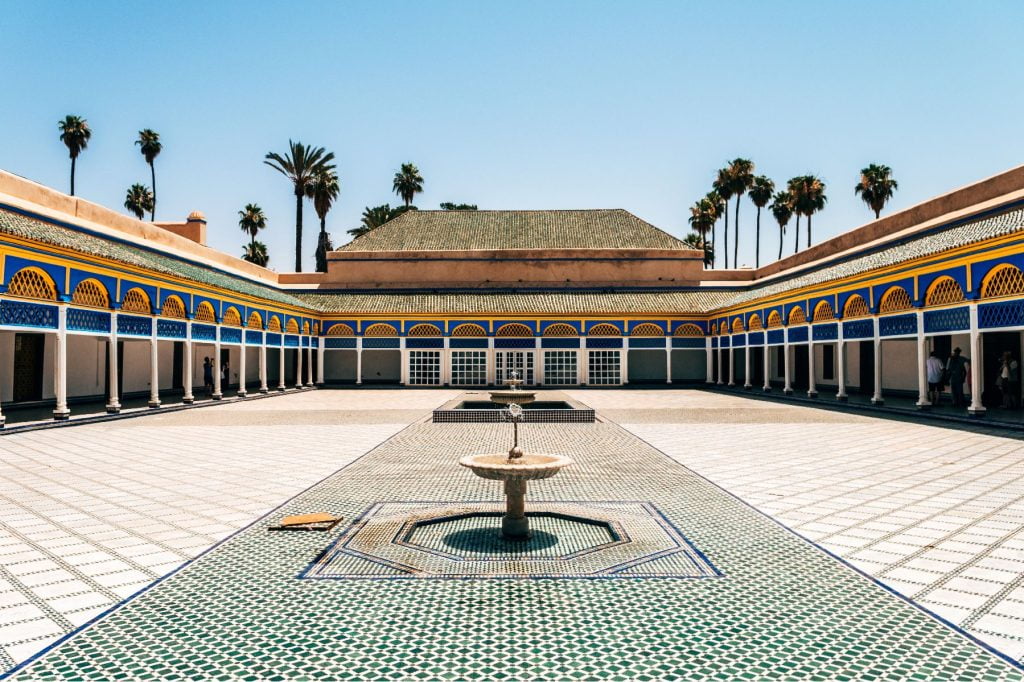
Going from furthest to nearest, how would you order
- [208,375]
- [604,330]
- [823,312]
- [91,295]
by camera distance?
[604,330]
[208,375]
[823,312]
[91,295]

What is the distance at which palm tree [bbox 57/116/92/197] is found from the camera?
50.5 metres

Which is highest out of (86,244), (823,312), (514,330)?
(86,244)

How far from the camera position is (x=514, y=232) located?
42438 mm

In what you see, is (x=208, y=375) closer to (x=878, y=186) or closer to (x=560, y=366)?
(x=560, y=366)

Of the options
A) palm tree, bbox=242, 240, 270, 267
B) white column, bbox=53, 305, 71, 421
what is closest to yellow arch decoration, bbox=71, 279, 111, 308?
white column, bbox=53, 305, 71, 421

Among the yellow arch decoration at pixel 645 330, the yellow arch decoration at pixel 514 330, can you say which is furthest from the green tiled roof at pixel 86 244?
the yellow arch decoration at pixel 645 330

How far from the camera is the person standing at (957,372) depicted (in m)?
18.5

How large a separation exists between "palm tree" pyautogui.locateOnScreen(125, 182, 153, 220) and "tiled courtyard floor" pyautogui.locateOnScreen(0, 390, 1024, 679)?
54827 mm

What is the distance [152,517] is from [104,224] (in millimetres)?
20026

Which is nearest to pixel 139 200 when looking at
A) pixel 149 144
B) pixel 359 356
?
pixel 149 144

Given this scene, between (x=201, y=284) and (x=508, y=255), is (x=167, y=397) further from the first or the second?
(x=508, y=255)

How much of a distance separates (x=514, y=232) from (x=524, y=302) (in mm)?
7767

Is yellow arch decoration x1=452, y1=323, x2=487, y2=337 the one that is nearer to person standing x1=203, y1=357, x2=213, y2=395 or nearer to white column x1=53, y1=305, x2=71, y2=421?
person standing x1=203, y1=357, x2=213, y2=395

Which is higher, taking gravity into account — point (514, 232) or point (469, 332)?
point (514, 232)
